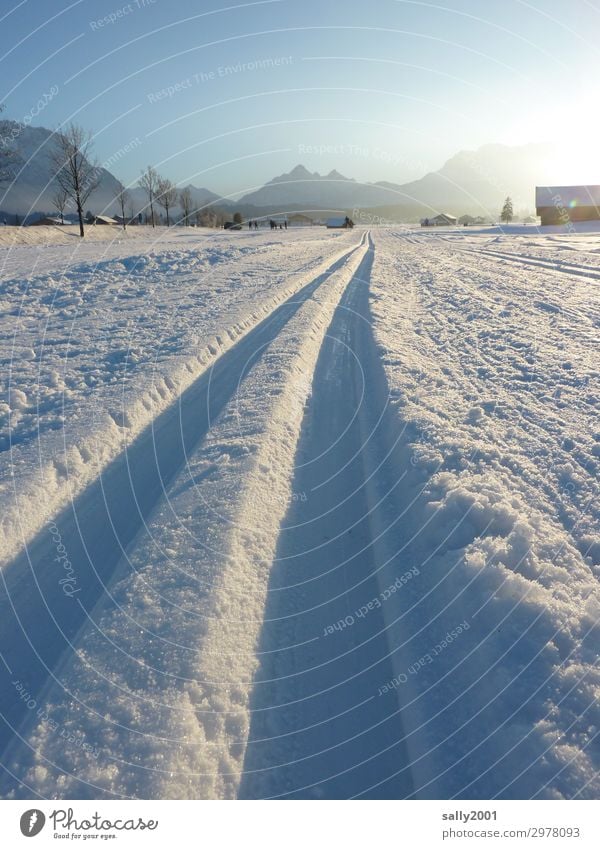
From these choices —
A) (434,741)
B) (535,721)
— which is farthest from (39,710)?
(535,721)

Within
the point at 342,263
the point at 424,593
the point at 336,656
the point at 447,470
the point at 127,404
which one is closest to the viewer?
the point at 336,656

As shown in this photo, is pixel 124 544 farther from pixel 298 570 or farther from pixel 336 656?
pixel 336 656

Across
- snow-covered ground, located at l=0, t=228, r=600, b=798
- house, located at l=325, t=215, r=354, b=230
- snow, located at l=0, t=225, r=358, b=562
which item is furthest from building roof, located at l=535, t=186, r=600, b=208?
snow-covered ground, located at l=0, t=228, r=600, b=798

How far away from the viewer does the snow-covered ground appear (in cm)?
255

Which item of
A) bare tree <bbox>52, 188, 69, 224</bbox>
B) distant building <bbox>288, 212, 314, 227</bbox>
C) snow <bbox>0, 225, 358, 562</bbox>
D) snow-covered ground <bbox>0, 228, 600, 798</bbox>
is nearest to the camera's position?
snow-covered ground <bbox>0, 228, 600, 798</bbox>

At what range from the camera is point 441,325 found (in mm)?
10133

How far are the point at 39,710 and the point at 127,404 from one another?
12.5 ft

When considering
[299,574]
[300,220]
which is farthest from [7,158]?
[300,220]
